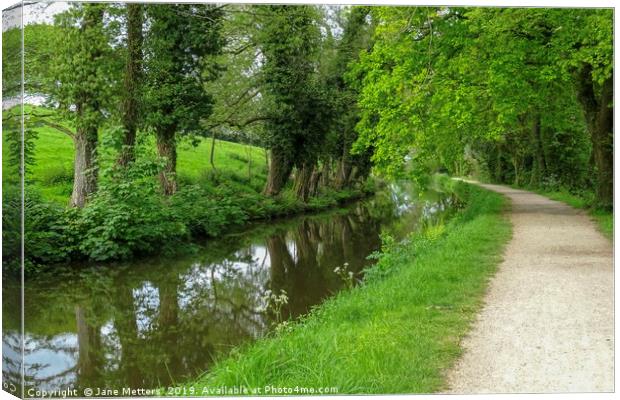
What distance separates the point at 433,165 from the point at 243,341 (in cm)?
495

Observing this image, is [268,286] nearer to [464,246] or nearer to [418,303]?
[418,303]

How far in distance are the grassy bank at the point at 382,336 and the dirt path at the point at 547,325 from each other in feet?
0.69

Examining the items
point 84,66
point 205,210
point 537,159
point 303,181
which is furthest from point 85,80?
point 537,159

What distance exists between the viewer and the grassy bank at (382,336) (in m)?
4.71

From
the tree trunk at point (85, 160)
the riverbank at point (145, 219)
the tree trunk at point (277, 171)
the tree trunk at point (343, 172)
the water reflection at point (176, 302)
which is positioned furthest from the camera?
the tree trunk at point (343, 172)

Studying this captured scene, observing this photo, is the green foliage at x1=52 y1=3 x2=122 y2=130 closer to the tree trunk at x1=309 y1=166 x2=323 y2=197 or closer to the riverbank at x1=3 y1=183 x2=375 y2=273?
the riverbank at x1=3 y1=183 x2=375 y2=273

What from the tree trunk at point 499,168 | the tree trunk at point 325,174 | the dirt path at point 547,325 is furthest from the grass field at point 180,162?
the tree trunk at point 499,168

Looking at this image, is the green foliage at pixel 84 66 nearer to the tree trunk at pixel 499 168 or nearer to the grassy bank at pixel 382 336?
the grassy bank at pixel 382 336

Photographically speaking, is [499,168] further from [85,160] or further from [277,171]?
[85,160]

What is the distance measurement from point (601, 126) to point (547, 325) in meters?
5.18

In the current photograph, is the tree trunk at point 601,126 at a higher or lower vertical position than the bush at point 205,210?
higher

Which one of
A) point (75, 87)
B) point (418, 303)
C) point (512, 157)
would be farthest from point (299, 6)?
point (512, 157)

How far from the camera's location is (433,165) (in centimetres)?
1034

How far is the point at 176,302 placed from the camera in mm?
7625
